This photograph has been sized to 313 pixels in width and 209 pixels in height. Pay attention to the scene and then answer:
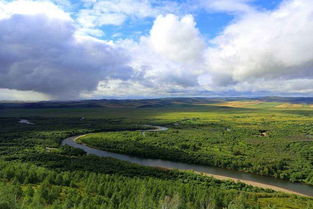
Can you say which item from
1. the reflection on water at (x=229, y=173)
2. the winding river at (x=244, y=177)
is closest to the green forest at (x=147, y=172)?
the reflection on water at (x=229, y=173)

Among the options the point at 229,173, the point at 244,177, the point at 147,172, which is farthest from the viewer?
the point at 229,173

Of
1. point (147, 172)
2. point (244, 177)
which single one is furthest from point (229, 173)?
point (147, 172)

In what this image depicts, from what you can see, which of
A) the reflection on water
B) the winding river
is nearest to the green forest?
the reflection on water

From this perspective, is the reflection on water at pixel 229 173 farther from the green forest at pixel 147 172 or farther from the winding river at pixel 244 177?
the green forest at pixel 147 172

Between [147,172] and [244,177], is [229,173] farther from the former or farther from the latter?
[147,172]

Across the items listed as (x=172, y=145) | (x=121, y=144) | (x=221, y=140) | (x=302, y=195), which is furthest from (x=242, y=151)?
(x=121, y=144)

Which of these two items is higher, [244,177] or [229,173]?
[229,173]

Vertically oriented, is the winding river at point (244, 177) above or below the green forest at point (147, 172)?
below

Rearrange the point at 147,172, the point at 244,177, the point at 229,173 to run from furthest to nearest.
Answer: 1. the point at 229,173
2. the point at 244,177
3. the point at 147,172

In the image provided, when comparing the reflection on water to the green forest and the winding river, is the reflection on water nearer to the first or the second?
the winding river

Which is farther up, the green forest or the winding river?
the green forest

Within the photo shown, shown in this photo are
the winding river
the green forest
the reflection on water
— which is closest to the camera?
the green forest
